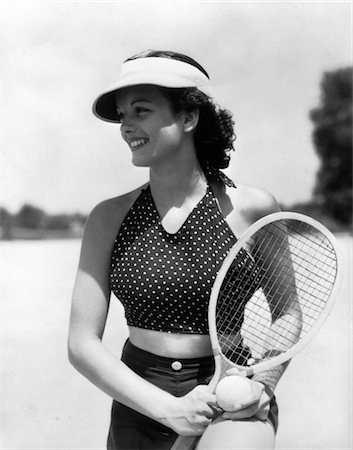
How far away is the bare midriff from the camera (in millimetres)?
1583

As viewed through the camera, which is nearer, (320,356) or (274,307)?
(274,307)

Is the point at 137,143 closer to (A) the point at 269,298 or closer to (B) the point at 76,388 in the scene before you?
(A) the point at 269,298

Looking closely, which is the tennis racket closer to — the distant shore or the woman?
the woman

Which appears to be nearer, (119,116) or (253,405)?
(253,405)

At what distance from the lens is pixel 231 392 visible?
1443 mm

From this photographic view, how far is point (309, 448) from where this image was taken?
8.85 ft

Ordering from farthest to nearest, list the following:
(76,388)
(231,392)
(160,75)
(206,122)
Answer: (76,388) → (206,122) → (160,75) → (231,392)

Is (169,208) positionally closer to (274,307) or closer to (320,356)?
(274,307)

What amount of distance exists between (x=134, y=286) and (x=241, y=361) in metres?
0.31

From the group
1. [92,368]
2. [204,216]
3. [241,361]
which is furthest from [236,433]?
[204,216]

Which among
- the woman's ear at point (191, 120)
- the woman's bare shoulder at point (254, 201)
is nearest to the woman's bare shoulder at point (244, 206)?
the woman's bare shoulder at point (254, 201)

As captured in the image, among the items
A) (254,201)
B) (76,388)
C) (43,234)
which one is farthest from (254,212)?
(43,234)

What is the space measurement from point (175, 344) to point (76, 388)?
189 cm

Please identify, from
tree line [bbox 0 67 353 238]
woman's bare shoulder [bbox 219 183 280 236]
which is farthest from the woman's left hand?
tree line [bbox 0 67 353 238]
